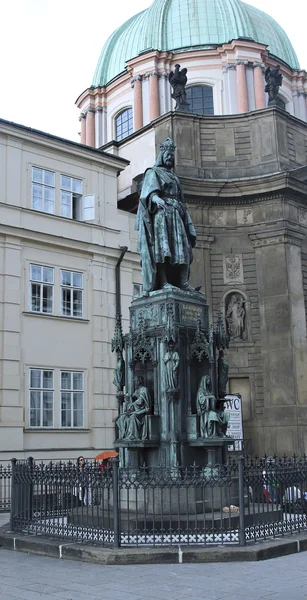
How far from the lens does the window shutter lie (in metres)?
26.8

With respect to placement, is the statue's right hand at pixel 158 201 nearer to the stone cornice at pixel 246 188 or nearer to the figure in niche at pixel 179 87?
the stone cornice at pixel 246 188

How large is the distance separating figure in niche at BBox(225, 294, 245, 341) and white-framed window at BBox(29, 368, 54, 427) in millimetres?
9854

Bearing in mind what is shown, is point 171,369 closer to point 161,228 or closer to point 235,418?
point 161,228

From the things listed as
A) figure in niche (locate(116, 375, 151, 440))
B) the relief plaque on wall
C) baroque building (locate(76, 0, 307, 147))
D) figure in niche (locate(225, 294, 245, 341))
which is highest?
baroque building (locate(76, 0, 307, 147))

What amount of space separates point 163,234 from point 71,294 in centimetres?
1277

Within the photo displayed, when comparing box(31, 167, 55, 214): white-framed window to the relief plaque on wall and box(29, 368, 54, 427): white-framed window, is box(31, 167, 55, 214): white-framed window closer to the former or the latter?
A: box(29, 368, 54, 427): white-framed window

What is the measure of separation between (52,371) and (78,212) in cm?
651

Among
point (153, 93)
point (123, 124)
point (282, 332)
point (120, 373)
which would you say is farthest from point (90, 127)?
point (120, 373)

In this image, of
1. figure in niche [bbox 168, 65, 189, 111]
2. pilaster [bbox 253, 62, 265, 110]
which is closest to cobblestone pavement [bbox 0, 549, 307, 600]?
figure in niche [bbox 168, 65, 189, 111]

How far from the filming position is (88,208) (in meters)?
26.9

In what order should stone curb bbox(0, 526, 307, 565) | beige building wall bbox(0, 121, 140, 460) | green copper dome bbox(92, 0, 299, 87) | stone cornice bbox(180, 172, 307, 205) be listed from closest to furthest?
stone curb bbox(0, 526, 307, 565) < beige building wall bbox(0, 121, 140, 460) < stone cornice bbox(180, 172, 307, 205) < green copper dome bbox(92, 0, 299, 87)

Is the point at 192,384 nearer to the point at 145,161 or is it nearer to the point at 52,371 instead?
the point at 52,371

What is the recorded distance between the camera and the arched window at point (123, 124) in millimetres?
43844

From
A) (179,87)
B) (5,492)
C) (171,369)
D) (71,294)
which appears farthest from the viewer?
(179,87)
